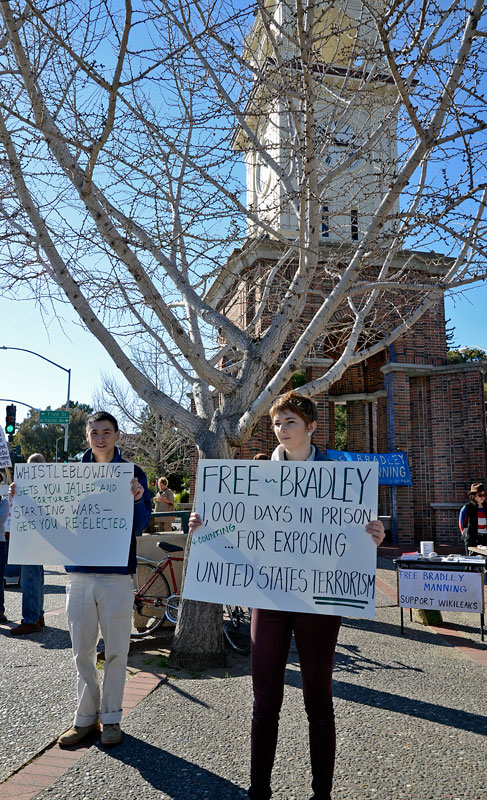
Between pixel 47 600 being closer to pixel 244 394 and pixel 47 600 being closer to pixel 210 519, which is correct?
pixel 244 394

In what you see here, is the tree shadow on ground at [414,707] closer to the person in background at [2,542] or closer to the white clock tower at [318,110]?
the white clock tower at [318,110]

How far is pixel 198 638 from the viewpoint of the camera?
585 centimetres

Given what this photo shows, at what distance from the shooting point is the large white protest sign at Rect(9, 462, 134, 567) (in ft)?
13.5

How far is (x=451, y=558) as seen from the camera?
26.8ft

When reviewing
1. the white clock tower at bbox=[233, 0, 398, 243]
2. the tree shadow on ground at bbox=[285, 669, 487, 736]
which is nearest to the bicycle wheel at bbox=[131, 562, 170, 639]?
the tree shadow on ground at bbox=[285, 669, 487, 736]

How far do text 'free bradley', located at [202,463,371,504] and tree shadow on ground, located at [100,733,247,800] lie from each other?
158 cm

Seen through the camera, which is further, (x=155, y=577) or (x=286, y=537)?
(x=155, y=577)

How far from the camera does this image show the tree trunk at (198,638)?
582 cm

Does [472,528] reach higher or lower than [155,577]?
higher

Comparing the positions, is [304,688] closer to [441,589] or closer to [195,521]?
[195,521]

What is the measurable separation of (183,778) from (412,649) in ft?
13.2

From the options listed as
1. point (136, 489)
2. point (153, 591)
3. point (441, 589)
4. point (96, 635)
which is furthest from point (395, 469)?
point (96, 635)

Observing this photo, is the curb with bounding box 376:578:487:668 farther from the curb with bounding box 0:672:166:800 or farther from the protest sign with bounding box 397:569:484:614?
the curb with bounding box 0:672:166:800

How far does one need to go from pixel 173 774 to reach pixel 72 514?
1736 mm
